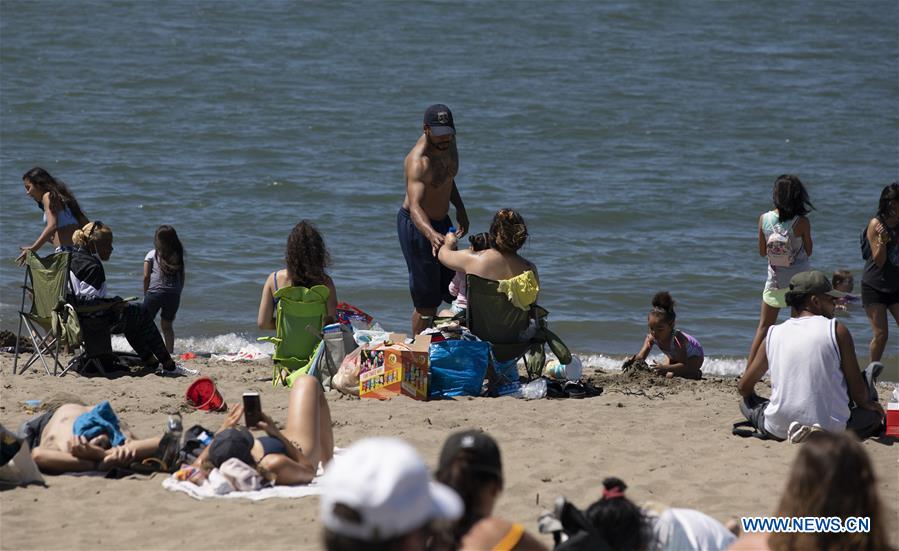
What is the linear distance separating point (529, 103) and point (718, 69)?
4.96 m

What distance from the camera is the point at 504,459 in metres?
5.71

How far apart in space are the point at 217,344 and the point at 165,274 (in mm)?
1943

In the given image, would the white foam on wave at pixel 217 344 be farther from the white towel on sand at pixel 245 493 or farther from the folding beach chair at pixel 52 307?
the white towel on sand at pixel 245 493

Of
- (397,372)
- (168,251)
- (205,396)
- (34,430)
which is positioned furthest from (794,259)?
(34,430)

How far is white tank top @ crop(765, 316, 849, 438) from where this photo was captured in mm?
5621

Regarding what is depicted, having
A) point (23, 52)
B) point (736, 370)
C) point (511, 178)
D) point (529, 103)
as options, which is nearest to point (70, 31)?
point (23, 52)

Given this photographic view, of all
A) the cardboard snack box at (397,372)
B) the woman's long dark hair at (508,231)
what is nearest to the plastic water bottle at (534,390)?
the cardboard snack box at (397,372)

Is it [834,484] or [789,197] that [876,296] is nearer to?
[789,197]

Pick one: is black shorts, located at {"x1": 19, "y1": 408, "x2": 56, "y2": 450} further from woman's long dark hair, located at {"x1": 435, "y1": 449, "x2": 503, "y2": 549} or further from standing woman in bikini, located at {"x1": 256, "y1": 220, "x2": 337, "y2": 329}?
woman's long dark hair, located at {"x1": 435, "y1": 449, "x2": 503, "y2": 549}

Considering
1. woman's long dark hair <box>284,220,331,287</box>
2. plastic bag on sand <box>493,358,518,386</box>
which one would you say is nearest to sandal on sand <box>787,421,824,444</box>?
plastic bag on sand <box>493,358,518,386</box>

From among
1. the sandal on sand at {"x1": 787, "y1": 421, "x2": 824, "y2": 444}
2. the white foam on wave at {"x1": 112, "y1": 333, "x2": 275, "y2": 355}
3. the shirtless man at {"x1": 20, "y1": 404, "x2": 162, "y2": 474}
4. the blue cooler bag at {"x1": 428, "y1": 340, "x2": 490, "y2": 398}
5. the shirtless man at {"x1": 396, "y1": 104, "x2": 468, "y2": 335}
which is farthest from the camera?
the white foam on wave at {"x1": 112, "y1": 333, "x2": 275, "y2": 355}

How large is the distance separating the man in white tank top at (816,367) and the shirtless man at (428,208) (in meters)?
2.65

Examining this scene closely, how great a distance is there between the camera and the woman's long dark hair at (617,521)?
11.3ft

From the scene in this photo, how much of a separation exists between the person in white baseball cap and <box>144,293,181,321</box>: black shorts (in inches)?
259
